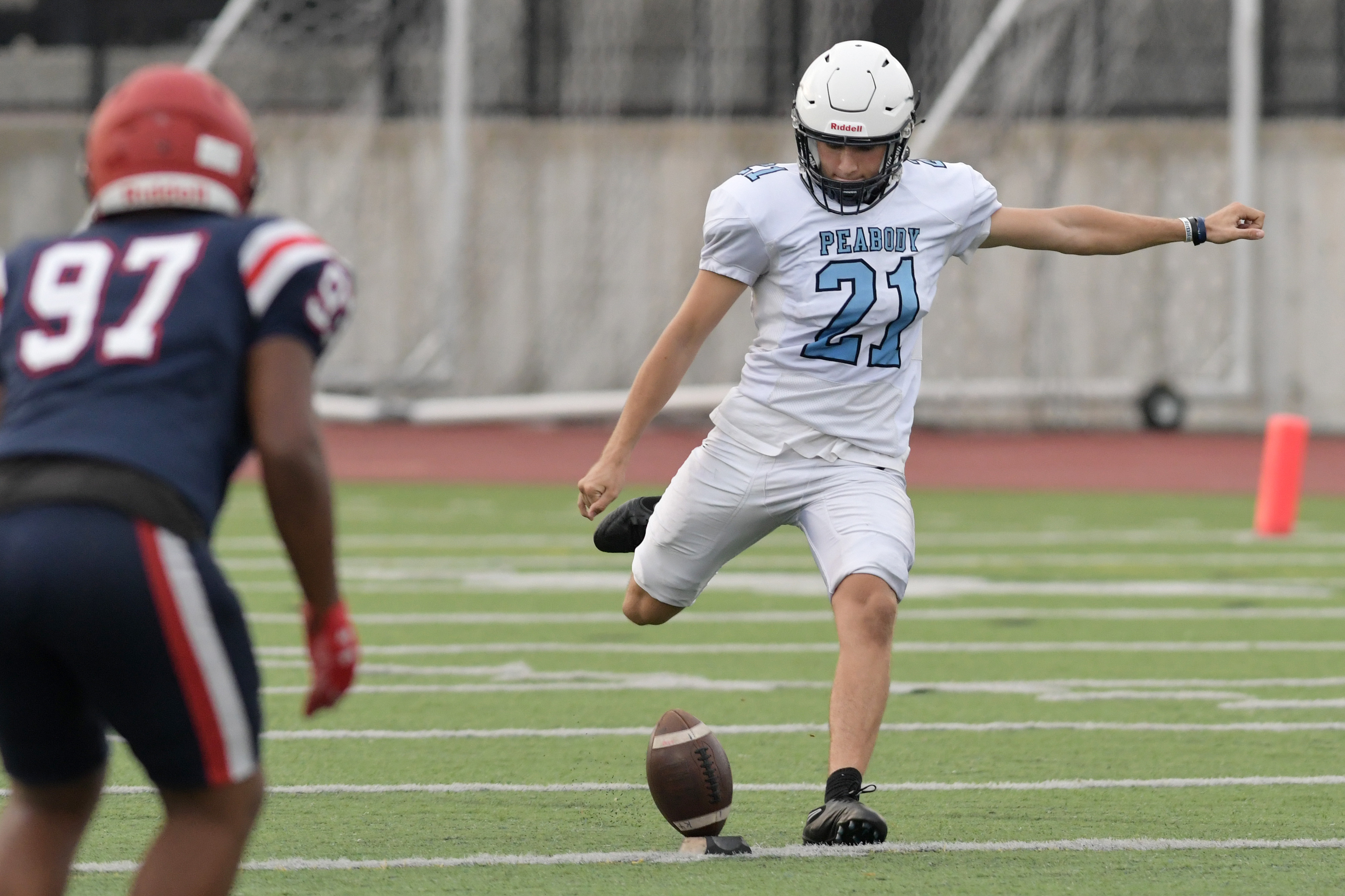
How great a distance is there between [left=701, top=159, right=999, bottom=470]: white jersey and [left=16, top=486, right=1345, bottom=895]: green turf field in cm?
89

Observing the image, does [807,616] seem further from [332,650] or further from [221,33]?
[221,33]

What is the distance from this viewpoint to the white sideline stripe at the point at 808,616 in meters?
8.02

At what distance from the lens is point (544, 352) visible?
1908cm

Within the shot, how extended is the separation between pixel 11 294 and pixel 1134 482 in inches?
503

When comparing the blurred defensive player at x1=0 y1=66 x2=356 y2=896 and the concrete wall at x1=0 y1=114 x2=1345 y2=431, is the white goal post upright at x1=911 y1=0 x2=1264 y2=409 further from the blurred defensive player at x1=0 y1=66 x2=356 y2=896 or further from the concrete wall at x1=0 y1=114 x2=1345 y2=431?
the blurred defensive player at x1=0 y1=66 x2=356 y2=896

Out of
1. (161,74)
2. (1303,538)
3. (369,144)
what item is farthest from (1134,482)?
(161,74)

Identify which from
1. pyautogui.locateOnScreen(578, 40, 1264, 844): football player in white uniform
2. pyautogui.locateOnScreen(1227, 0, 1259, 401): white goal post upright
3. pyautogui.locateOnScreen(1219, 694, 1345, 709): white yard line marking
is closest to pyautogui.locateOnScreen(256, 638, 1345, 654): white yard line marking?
pyautogui.locateOnScreen(1219, 694, 1345, 709): white yard line marking

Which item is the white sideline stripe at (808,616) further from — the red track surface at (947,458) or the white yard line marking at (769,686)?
the red track surface at (947,458)

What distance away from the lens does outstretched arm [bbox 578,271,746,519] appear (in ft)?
15.2

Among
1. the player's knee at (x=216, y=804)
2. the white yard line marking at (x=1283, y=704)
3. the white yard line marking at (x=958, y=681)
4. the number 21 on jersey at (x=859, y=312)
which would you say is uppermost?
the number 21 on jersey at (x=859, y=312)

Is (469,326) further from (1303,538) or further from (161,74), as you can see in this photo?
(161,74)

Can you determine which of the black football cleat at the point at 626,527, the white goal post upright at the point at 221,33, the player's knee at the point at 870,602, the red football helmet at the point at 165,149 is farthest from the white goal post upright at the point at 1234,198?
the red football helmet at the point at 165,149

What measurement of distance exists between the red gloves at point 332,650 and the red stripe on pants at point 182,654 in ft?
0.62

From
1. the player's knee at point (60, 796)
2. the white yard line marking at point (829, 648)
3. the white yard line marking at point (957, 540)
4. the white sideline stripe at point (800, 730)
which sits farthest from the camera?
the white yard line marking at point (957, 540)
